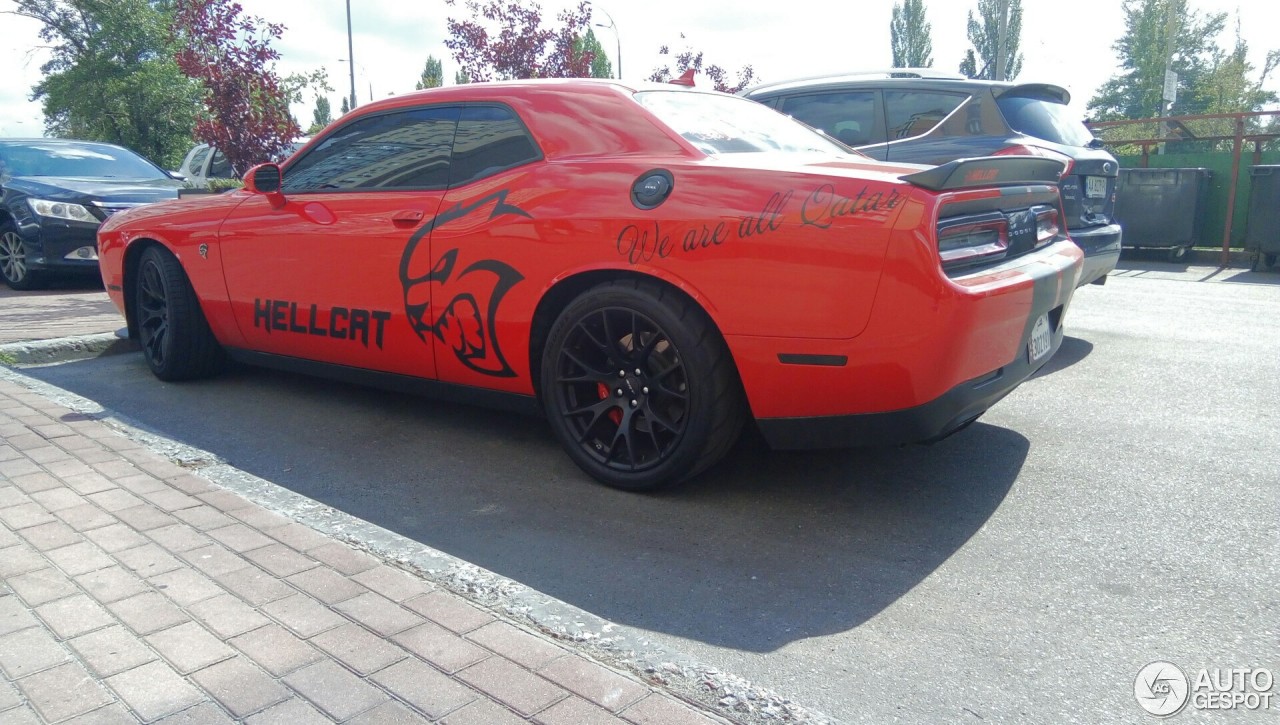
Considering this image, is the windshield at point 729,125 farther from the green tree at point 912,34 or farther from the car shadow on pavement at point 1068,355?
the green tree at point 912,34

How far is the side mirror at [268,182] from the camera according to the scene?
4.77 meters

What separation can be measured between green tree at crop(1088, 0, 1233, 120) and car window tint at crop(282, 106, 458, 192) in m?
39.5

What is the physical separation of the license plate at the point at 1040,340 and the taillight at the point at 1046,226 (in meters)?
0.32

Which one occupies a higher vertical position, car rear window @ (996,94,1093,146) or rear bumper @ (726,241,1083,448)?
car rear window @ (996,94,1093,146)

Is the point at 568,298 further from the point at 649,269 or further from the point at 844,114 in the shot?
the point at 844,114

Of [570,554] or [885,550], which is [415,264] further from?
[885,550]

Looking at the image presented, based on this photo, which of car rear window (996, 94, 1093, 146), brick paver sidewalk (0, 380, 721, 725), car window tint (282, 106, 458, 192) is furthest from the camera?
car rear window (996, 94, 1093, 146)

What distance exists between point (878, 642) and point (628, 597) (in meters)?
0.72

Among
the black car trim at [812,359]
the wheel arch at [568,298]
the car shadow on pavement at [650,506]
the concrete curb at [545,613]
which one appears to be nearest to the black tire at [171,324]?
the car shadow on pavement at [650,506]

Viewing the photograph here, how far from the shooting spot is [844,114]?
720 cm

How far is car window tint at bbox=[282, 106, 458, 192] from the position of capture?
4261 mm

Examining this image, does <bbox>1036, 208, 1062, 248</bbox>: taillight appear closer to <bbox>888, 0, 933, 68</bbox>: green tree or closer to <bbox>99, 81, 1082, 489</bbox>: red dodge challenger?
<bbox>99, 81, 1082, 489</bbox>: red dodge challenger

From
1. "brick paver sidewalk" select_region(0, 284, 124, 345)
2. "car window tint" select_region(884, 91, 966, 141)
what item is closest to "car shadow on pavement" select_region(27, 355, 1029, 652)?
"brick paver sidewalk" select_region(0, 284, 124, 345)

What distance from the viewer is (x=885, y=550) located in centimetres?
318
